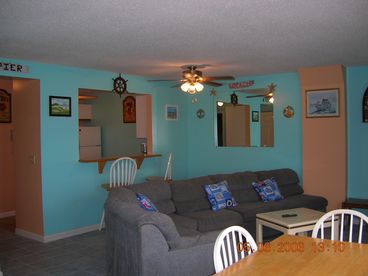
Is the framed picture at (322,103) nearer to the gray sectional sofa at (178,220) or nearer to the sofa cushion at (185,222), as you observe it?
the gray sectional sofa at (178,220)

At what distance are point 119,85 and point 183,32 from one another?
259 centimetres

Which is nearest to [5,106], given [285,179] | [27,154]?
[27,154]

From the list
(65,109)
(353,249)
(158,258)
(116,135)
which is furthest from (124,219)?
(116,135)

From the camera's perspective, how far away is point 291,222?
3.93 meters

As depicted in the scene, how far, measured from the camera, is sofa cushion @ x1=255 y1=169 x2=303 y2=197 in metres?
5.61

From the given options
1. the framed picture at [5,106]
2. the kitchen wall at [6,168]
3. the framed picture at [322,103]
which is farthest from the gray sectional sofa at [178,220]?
the framed picture at [5,106]

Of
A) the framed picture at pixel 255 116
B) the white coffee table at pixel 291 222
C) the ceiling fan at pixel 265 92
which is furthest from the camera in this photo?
the framed picture at pixel 255 116

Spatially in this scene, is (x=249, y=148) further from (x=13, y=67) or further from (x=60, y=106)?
(x=13, y=67)

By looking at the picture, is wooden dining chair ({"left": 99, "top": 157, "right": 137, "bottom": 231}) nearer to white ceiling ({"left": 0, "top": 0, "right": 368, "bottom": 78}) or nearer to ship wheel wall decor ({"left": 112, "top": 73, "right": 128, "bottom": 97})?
ship wheel wall decor ({"left": 112, "top": 73, "right": 128, "bottom": 97})

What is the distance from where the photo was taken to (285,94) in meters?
6.22

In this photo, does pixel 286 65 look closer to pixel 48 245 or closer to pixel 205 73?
pixel 205 73

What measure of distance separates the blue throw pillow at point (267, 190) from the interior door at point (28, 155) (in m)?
2.90

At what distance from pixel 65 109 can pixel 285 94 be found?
3.40 meters

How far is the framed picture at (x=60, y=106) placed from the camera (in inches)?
200
